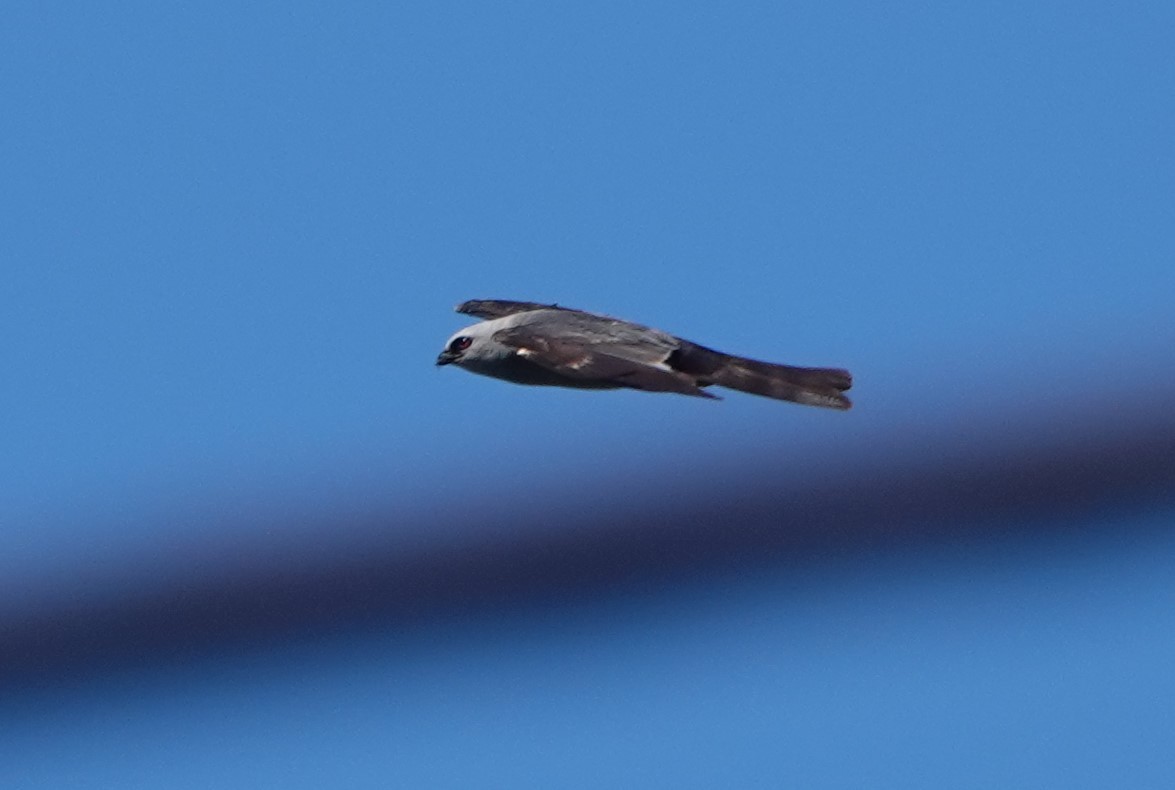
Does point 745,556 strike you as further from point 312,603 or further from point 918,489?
point 312,603


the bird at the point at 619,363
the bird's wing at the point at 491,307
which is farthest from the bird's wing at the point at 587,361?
the bird's wing at the point at 491,307

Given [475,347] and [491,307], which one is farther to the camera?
[491,307]

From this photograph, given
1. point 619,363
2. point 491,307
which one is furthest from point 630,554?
point 491,307

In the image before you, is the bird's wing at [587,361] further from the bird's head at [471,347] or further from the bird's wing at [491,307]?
the bird's wing at [491,307]

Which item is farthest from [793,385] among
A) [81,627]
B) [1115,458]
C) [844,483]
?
[81,627]

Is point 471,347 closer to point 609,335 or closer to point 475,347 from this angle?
point 475,347

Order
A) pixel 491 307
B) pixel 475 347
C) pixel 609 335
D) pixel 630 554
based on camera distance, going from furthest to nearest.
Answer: pixel 491 307, pixel 475 347, pixel 609 335, pixel 630 554

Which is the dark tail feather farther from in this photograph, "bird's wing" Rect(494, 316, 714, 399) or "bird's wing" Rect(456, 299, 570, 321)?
"bird's wing" Rect(456, 299, 570, 321)

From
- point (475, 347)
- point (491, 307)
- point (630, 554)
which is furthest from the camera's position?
point (491, 307)
